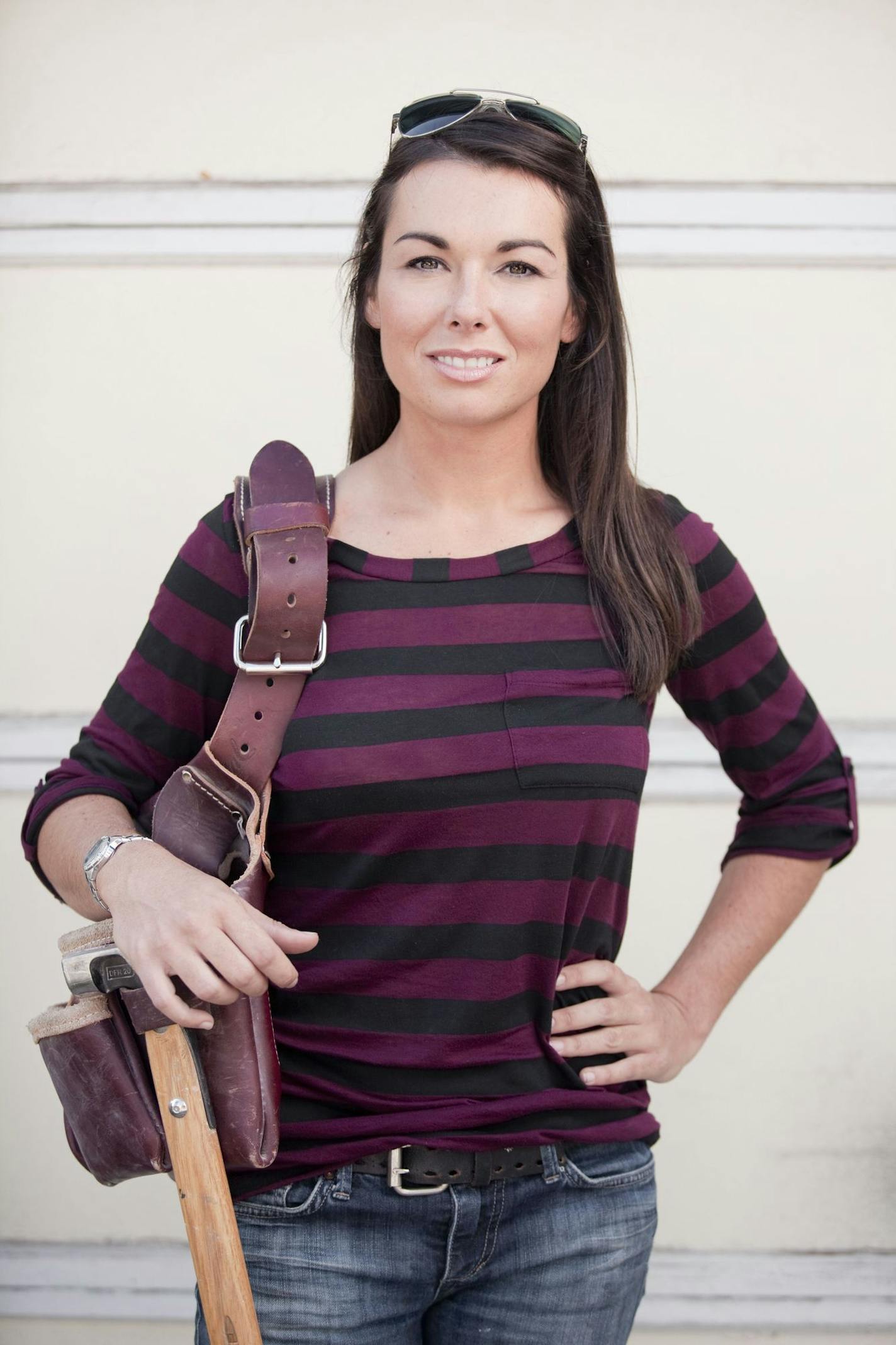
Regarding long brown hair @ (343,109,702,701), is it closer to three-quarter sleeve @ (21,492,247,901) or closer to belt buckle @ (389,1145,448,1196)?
three-quarter sleeve @ (21,492,247,901)

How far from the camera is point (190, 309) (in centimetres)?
250

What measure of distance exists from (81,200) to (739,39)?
133cm

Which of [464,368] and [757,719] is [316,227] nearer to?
[464,368]

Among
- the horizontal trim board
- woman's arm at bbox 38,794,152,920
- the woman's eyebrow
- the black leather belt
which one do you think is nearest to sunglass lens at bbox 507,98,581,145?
the woman's eyebrow

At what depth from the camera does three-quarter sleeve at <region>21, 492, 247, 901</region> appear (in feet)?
4.81

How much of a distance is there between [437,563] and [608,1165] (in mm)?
712

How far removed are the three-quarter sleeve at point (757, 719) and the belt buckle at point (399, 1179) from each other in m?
0.72

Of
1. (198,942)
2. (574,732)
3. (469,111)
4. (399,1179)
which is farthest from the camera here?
(469,111)

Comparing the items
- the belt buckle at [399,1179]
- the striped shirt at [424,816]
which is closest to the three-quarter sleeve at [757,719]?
the striped shirt at [424,816]

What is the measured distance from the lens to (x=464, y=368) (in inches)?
58.5

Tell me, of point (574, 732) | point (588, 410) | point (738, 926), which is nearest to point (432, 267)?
point (588, 410)

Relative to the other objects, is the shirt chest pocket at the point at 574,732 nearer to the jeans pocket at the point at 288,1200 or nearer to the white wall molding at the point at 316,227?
the jeans pocket at the point at 288,1200

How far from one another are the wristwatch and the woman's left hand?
511 mm

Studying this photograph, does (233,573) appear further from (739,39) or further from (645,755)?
(739,39)
